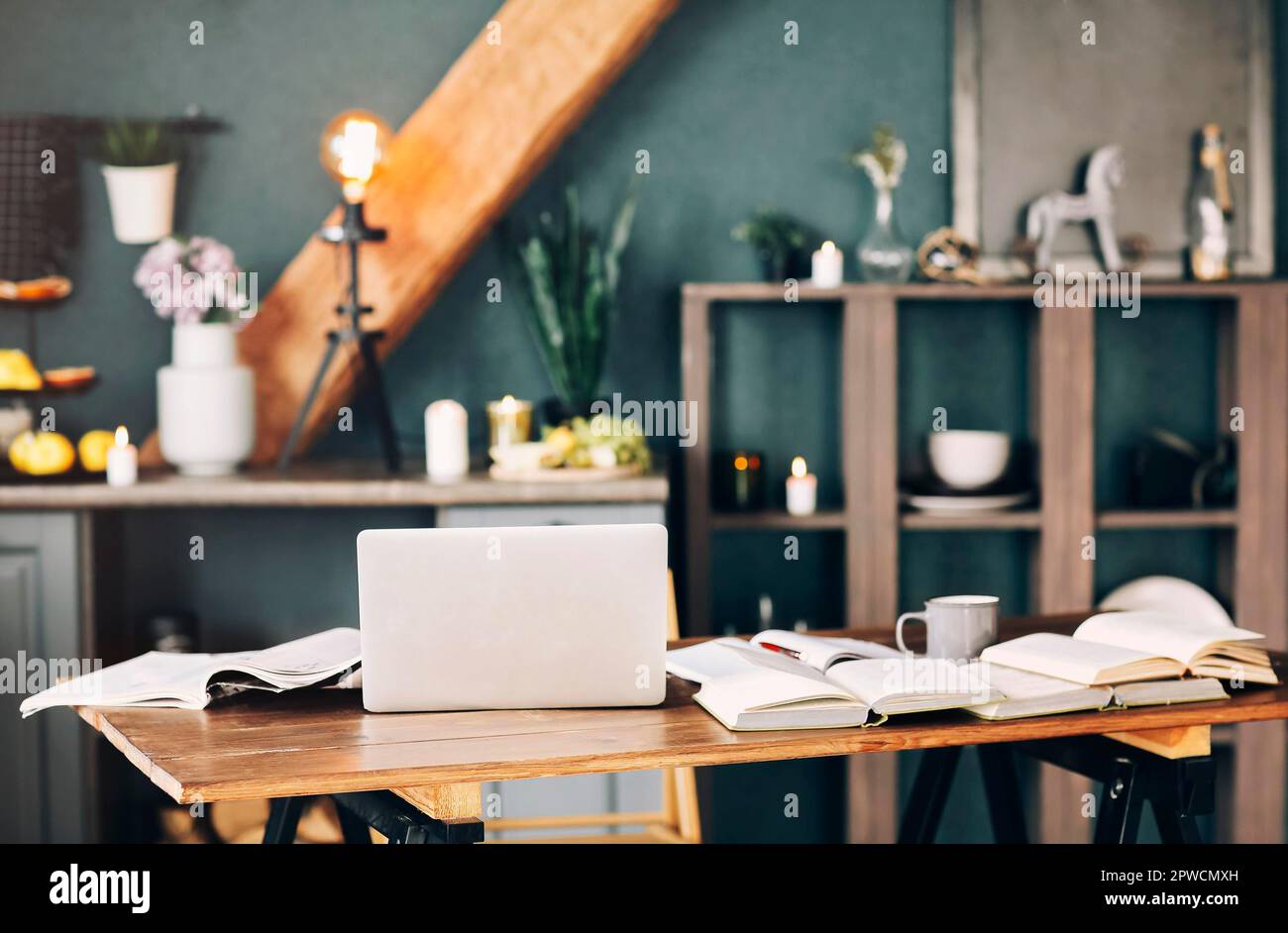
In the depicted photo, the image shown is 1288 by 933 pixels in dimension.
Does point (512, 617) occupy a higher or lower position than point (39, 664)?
higher

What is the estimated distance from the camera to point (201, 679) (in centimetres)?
174

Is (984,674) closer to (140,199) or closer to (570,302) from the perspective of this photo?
(570,302)

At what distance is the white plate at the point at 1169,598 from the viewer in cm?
348

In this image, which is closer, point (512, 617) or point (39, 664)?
point (512, 617)

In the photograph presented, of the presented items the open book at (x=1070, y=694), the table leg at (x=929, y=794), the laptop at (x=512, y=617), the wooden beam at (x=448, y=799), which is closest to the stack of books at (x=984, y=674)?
the open book at (x=1070, y=694)

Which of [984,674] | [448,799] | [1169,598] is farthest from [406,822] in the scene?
[1169,598]

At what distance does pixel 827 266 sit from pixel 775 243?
0.16 metres

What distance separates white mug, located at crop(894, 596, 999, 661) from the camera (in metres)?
1.88

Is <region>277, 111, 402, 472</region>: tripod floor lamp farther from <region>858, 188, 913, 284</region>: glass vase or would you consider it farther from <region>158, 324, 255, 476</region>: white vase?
<region>858, 188, 913, 284</region>: glass vase

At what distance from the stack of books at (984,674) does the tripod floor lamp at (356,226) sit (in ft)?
4.71

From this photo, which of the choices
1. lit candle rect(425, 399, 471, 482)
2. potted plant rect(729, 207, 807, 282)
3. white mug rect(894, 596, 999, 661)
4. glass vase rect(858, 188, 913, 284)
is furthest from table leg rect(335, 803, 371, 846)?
glass vase rect(858, 188, 913, 284)
